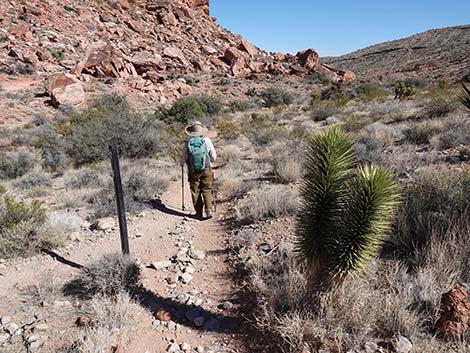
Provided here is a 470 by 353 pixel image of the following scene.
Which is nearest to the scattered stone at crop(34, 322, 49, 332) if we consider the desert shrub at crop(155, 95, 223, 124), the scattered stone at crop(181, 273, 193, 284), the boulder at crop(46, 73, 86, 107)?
the scattered stone at crop(181, 273, 193, 284)

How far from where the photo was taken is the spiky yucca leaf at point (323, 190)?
2660mm

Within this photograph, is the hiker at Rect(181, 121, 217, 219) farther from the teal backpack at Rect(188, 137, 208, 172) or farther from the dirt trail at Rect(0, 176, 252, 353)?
the dirt trail at Rect(0, 176, 252, 353)

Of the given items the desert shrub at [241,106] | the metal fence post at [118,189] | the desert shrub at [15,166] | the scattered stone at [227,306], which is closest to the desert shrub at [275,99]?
the desert shrub at [241,106]

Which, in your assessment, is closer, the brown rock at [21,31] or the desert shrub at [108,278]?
the desert shrub at [108,278]

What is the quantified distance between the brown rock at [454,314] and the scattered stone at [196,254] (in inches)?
122

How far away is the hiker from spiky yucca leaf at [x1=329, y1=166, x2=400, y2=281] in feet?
12.6

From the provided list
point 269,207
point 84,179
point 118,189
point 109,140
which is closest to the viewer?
point 118,189

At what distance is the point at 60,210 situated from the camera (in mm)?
6871

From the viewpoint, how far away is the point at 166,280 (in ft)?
14.2

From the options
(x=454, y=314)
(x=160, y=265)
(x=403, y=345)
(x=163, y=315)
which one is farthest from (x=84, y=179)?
(x=454, y=314)

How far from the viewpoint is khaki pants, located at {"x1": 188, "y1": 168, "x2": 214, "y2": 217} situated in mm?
6399

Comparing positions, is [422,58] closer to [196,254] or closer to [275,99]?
[275,99]

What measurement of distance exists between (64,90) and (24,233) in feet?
55.3

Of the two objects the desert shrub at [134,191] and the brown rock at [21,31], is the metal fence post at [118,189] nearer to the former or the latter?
the desert shrub at [134,191]
